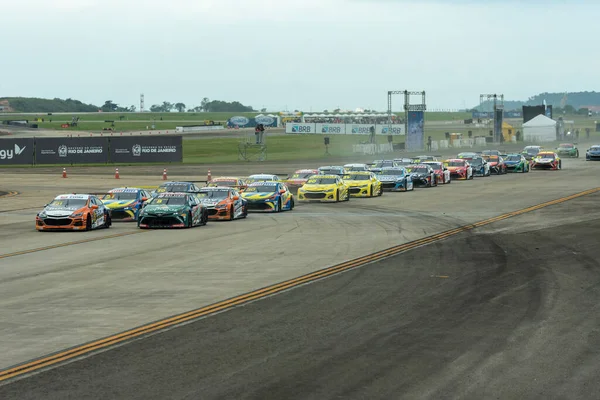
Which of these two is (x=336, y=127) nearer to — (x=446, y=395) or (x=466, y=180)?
(x=466, y=180)

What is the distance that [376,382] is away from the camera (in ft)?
34.5

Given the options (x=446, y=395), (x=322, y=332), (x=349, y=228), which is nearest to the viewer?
(x=446, y=395)

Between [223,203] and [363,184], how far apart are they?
43.0 ft

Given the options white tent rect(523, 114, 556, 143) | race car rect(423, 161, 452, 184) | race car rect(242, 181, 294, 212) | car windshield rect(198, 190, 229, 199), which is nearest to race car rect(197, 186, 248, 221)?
car windshield rect(198, 190, 229, 199)

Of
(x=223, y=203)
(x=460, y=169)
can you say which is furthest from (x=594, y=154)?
(x=223, y=203)

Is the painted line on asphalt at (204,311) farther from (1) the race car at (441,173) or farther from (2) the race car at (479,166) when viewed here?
(2) the race car at (479,166)

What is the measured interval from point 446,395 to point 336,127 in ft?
397

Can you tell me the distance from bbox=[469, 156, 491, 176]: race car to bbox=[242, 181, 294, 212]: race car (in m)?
27.5

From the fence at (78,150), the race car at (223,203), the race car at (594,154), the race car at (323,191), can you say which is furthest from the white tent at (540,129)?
the race car at (223,203)

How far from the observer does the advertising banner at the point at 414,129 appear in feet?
284

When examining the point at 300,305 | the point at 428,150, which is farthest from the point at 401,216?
the point at 428,150

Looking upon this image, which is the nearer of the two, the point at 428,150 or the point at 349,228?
the point at 349,228

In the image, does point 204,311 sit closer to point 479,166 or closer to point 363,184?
point 363,184

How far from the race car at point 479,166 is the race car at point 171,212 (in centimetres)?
3473
